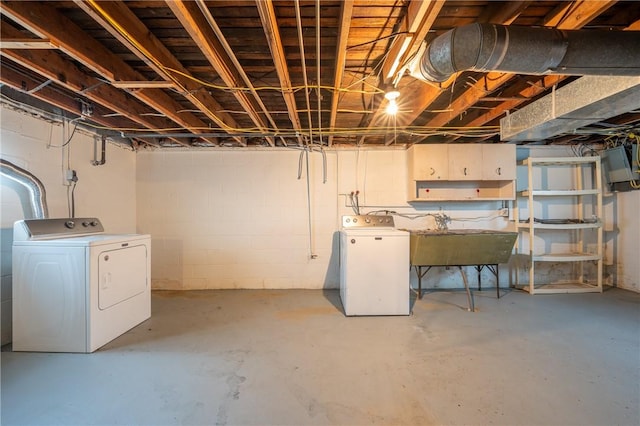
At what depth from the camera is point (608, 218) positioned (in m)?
4.18

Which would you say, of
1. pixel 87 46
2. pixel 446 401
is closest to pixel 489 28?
pixel 446 401

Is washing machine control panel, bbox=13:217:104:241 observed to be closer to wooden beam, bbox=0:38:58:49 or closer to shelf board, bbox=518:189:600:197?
wooden beam, bbox=0:38:58:49

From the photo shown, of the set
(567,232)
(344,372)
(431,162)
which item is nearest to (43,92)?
(344,372)

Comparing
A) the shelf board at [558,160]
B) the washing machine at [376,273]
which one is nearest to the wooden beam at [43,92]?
the washing machine at [376,273]

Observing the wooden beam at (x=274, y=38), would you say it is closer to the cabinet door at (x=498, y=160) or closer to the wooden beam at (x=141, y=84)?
the wooden beam at (x=141, y=84)

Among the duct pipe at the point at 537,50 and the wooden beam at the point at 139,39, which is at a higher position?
the wooden beam at the point at 139,39

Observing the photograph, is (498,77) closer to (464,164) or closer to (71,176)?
(464,164)

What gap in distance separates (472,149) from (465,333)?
239cm

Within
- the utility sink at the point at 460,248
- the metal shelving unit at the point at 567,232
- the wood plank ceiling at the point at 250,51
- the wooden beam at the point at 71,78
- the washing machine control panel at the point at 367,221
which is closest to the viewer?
the wood plank ceiling at the point at 250,51

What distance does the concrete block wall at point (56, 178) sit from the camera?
A: 97.7 inches

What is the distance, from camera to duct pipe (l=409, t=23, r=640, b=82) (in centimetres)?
144

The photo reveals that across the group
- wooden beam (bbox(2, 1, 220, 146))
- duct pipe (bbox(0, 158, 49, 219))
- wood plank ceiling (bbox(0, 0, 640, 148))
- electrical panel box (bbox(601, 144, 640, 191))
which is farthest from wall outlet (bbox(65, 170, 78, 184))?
electrical panel box (bbox(601, 144, 640, 191))

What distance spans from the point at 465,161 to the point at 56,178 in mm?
4851

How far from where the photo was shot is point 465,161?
148 inches
